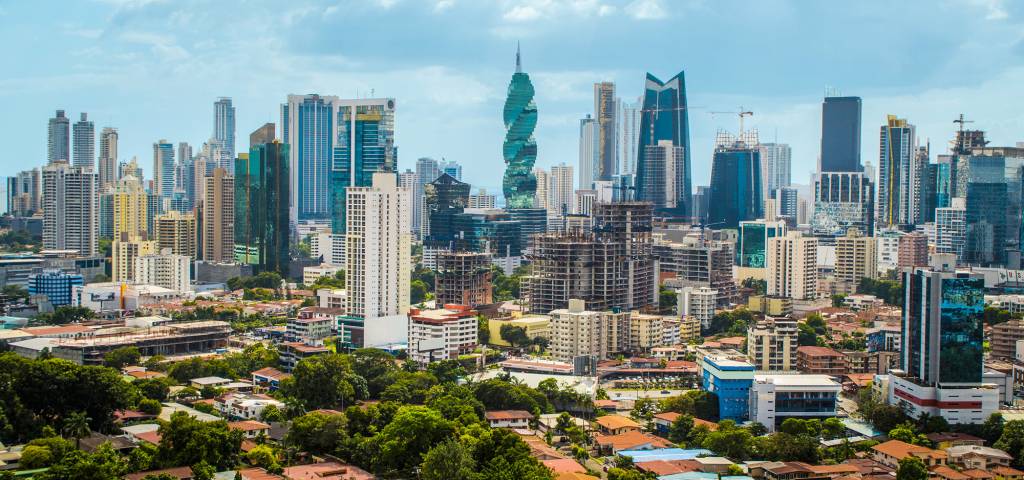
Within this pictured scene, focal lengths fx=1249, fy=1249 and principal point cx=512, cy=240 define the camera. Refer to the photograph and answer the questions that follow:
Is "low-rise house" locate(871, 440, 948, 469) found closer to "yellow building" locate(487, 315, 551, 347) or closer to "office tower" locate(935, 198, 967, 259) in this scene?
"yellow building" locate(487, 315, 551, 347)

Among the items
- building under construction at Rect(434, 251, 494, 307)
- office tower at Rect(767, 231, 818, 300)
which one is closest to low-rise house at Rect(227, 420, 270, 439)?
building under construction at Rect(434, 251, 494, 307)

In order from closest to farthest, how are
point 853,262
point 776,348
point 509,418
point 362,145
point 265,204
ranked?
1. point 509,418
2. point 776,348
3. point 853,262
4. point 265,204
5. point 362,145

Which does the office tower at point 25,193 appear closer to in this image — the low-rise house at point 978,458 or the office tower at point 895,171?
the office tower at point 895,171

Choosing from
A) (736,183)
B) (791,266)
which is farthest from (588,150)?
(791,266)

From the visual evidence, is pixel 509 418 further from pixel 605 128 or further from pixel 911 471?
pixel 605 128

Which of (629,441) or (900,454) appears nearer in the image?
(900,454)

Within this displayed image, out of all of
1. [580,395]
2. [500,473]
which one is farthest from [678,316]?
[500,473]
